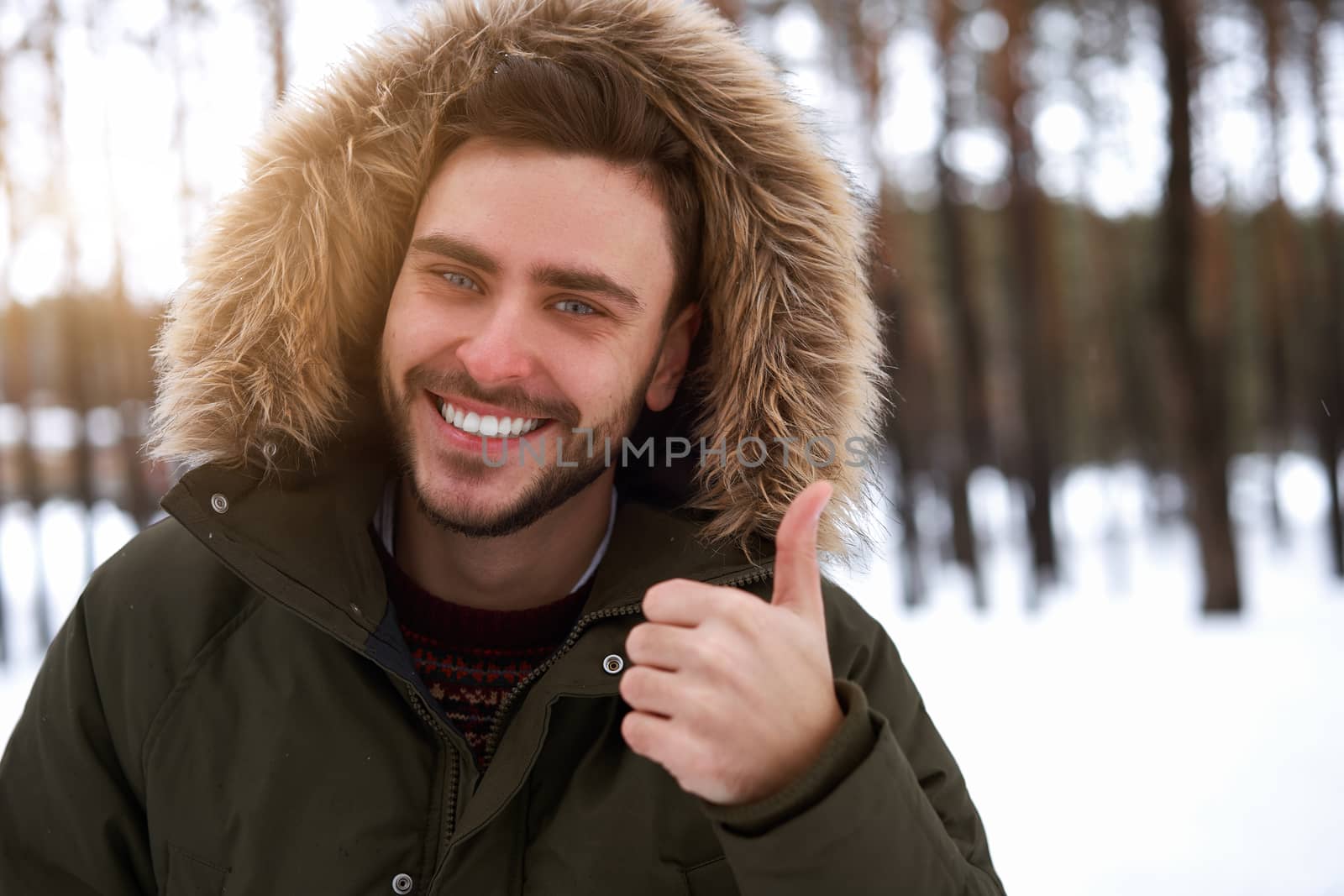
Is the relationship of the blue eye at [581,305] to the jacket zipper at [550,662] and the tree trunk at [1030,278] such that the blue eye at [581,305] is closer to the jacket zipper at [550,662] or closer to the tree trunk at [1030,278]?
the jacket zipper at [550,662]

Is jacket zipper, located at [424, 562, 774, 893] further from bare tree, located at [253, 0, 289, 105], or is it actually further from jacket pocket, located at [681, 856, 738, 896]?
bare tree, located at [253, 0, 289, 105]

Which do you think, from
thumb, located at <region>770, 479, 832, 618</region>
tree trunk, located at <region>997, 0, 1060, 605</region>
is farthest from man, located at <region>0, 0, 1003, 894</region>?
tree trunk, located at <region>997, 0, 1060, 605</region>

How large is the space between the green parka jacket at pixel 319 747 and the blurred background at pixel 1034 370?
21.7 inches

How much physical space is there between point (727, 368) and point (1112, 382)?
49.1 feet

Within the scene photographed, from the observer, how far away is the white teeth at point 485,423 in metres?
1.64

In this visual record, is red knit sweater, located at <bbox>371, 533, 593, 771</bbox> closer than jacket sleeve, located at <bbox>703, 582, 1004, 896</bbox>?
No

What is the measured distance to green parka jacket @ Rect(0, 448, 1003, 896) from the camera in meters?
1.44

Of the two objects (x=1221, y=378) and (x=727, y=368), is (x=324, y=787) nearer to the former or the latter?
(x=727, y=368)

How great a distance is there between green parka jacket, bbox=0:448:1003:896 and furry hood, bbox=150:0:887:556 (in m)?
0.17

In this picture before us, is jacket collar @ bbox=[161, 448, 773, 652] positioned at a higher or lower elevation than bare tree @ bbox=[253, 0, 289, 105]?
lower

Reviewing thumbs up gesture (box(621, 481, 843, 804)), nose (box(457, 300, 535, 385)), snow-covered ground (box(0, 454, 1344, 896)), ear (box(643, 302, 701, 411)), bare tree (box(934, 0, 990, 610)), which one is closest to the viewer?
thumbs up gesture (box(621, 481, 843, 804))

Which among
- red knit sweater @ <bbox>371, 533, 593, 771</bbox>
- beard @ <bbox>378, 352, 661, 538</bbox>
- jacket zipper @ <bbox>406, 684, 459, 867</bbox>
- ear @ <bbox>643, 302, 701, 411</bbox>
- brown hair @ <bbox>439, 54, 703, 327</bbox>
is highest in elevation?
brown hair @ <bbox>439, 54, 703, 327</bbox>

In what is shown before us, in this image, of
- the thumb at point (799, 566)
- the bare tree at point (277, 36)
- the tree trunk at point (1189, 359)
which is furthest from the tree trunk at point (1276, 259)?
the thumb at point (799, 566)

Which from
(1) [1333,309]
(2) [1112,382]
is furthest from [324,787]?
(2) [1112,382]
